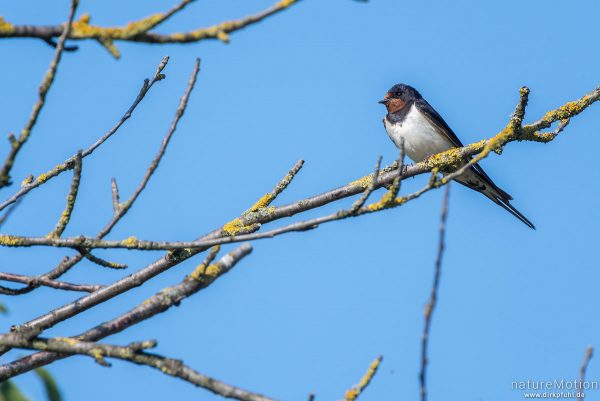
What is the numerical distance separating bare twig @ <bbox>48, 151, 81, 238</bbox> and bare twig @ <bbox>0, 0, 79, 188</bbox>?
0.54 m

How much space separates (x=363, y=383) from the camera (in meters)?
2.41

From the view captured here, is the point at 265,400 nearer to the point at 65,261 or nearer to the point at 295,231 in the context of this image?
the point at 295,231

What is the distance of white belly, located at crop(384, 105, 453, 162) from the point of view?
838 cm

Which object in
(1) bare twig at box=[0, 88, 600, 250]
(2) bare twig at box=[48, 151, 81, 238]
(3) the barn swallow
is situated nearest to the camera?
(1) bare twig at box=[0, 88, 600, 250]

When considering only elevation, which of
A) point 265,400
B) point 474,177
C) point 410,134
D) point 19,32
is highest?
point 410,134

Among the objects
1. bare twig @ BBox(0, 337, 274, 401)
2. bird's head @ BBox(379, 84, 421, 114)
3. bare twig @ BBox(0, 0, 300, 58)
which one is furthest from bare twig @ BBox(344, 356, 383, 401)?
bird's head @ BBox(379, 84, 421, 114)

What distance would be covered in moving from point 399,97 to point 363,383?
22.9 ft

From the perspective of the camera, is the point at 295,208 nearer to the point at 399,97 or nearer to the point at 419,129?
the point at 419,129

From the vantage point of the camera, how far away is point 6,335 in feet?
8.77

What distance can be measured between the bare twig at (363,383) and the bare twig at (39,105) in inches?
44.3

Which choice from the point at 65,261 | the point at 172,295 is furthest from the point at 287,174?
the point at 172,295

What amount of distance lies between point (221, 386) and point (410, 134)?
6.20m

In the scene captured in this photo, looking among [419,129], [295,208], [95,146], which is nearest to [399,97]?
[419,129]

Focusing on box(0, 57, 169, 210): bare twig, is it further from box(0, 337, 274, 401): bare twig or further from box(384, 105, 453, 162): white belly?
box(384, 105, 453, 162): white belly
